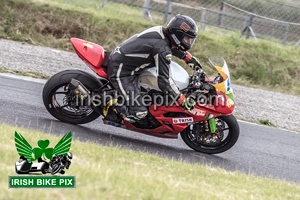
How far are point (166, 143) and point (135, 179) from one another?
313 cm

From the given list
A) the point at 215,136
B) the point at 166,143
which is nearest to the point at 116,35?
the point at 166,143

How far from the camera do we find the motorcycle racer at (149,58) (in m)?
5.95

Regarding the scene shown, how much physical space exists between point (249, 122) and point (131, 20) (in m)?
7.01

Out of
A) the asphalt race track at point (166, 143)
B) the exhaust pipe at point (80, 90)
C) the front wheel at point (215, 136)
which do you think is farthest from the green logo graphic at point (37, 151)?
the front wheel at point (215, 136)

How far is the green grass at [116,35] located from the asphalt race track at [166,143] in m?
5.61

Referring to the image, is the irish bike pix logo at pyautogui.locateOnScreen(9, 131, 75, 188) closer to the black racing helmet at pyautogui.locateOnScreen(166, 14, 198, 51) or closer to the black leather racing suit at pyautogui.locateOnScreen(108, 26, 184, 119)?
the black leather racing suit at pyautogui.locateOnScreen(108, 26, 184, 119)

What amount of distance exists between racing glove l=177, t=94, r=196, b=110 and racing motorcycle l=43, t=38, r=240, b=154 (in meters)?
0.12

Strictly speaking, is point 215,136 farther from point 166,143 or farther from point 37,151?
point 37,151

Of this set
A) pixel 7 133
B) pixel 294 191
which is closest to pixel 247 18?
pixel 294 191

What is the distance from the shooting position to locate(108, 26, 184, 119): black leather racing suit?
5926 mm

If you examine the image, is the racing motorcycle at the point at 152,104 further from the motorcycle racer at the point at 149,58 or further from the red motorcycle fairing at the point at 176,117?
the motorcycle racer at the point at 149,58

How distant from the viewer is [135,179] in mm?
3854

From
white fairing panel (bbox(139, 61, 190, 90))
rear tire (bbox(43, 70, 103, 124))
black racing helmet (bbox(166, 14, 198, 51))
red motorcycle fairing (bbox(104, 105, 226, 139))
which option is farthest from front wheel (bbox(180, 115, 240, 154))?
rear tire (bbox(43, 70, 103, 124))

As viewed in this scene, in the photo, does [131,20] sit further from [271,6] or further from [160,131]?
[160,131]
